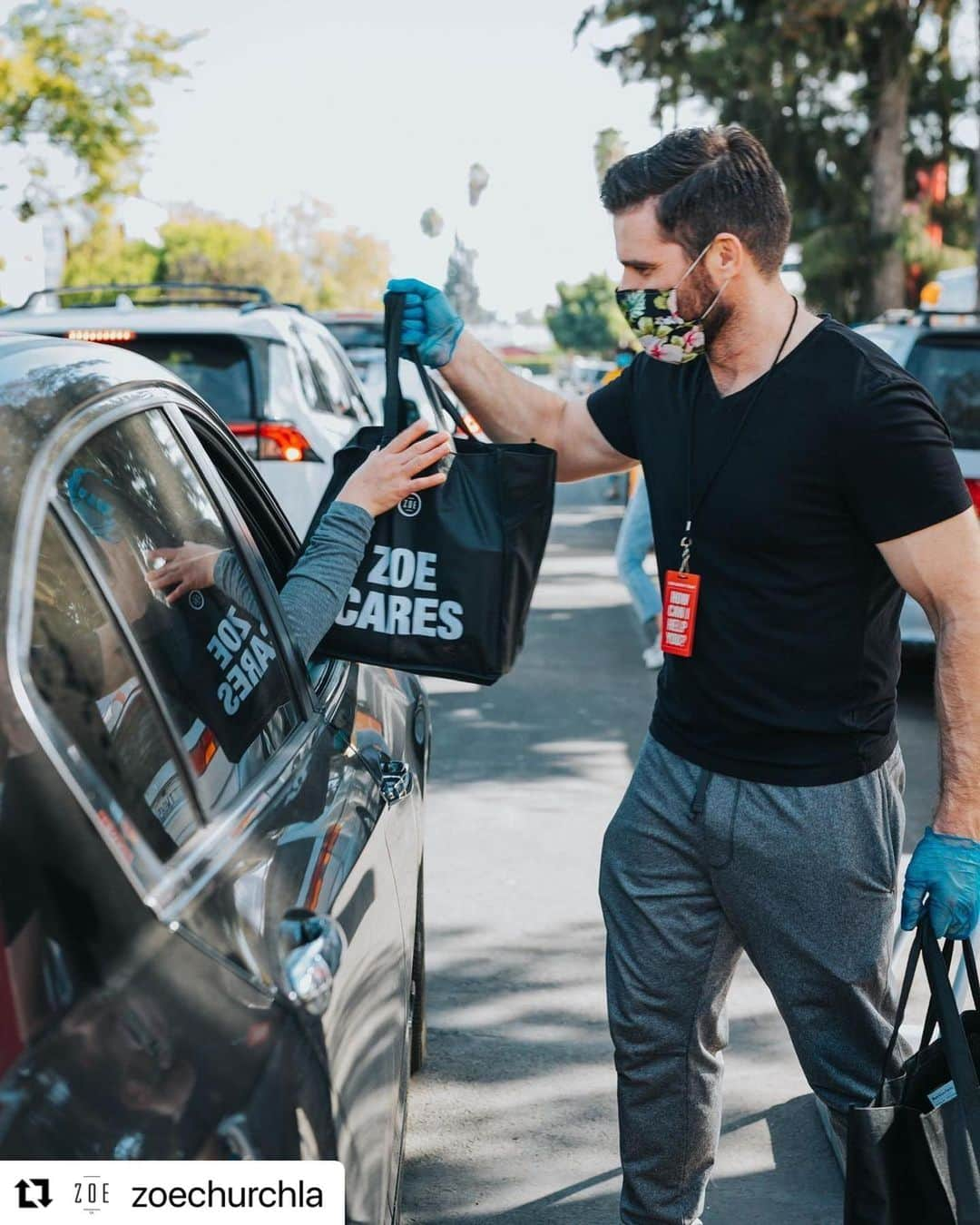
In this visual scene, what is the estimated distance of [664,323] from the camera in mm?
2730

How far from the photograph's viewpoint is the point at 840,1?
60.7 feet

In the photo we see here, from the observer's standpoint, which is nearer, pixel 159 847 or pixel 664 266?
pixel 159 847

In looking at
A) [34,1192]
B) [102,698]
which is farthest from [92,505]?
[34,1192]

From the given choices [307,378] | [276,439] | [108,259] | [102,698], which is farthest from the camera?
[108,259]

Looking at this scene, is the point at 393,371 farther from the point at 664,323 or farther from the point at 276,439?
the point at 276,439

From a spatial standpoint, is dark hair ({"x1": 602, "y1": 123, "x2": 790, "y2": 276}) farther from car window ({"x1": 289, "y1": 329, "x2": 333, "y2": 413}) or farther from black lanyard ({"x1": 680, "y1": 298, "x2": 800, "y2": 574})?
car window ({"x1": 289, "y1": 329, "x2": 333, "y2": 413})

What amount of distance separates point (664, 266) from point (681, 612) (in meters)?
0.58

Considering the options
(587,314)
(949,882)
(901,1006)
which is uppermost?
(949,882)

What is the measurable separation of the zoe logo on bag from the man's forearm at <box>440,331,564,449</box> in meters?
0.47

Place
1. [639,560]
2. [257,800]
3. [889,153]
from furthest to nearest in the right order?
1. [889,153]
2. [639,560]
3. [257,800]

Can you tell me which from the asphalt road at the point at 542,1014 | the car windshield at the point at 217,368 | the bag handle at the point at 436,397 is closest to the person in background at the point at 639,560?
the asphalt road at the point at 542,1014

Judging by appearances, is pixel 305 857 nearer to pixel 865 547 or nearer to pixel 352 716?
pixel 352 716

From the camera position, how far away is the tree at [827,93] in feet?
67.5

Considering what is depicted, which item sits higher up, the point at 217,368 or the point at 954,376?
the point at 217,368
